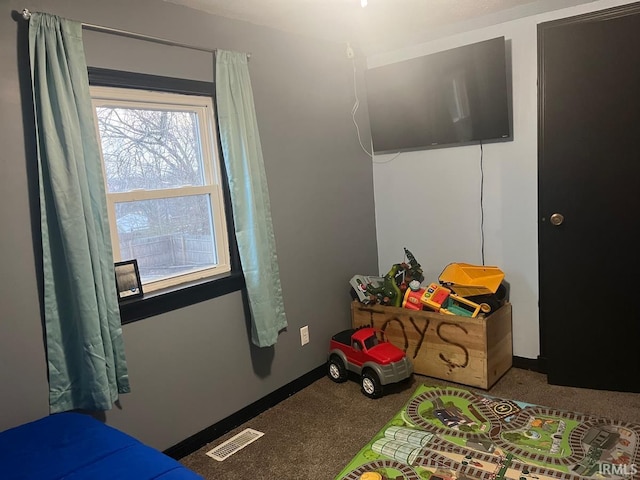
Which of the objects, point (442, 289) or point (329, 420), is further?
point (442, 289)

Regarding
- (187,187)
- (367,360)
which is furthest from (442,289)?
(187,187)

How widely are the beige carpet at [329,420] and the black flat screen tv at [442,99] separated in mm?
1565

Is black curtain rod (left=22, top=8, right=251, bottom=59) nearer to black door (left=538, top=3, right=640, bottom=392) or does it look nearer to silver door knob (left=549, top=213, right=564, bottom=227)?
black door (left=538, top=3, right=640, bottom=392)

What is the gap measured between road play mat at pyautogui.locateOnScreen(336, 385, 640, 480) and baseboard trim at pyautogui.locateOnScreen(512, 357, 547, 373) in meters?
0.59

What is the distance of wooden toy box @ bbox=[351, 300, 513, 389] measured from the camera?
2943mm

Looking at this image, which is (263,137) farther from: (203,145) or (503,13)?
(503,13)

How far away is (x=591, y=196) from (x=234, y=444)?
Answer: 7.77 feet

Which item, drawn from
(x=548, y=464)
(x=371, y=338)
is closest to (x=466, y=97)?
(x=371, y=338)

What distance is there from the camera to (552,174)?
2.88 metres

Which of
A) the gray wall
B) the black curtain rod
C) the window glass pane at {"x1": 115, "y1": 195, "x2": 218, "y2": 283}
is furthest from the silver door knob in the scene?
the black curtain rod

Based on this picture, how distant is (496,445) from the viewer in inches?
88.9

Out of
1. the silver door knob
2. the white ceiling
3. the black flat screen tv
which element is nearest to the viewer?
the white ceiling

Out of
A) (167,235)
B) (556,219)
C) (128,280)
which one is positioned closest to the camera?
(128,280)

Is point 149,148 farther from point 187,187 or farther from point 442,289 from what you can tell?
point 442,289
